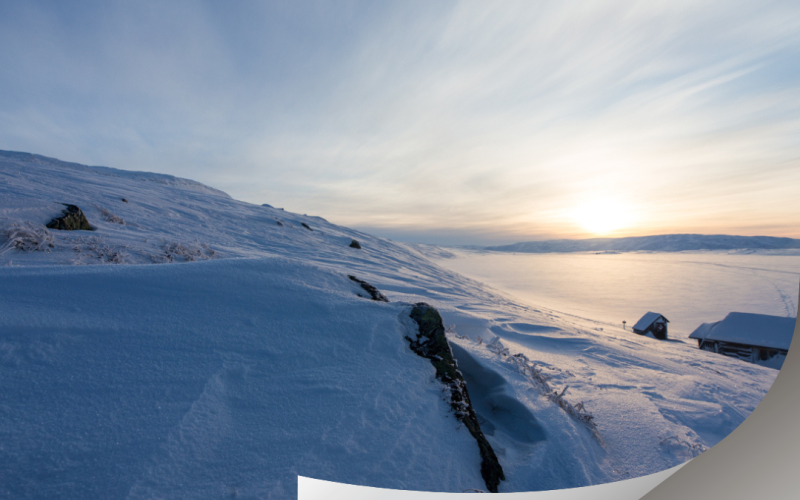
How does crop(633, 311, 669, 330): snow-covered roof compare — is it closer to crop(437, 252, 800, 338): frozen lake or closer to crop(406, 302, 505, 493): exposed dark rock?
crop(437, 252, 800, 338): frozen lake

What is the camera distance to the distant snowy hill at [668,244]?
65.4 metres

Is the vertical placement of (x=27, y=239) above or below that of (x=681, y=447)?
above

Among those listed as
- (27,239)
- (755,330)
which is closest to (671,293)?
(755,330)

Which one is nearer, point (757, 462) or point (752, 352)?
point (757, 462)

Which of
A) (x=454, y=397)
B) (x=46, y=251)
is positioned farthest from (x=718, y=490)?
(x=46, y=251)

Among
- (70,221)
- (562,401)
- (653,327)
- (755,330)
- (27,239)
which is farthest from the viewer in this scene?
(653,327)

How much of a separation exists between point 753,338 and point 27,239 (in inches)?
837

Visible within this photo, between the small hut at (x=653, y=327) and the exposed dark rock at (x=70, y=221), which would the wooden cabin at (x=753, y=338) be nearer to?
the small hut at (x=653, y=327)

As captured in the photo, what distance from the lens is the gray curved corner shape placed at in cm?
131

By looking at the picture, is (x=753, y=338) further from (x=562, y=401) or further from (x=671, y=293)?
(x=671, y=293)

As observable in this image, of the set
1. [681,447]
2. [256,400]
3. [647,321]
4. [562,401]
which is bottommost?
[647,321]

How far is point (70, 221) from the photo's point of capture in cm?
436

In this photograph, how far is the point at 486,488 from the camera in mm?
1531

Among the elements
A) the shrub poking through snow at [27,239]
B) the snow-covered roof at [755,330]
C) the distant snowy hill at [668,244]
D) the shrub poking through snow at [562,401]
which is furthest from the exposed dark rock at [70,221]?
the distant snowy hill at [668,244]
